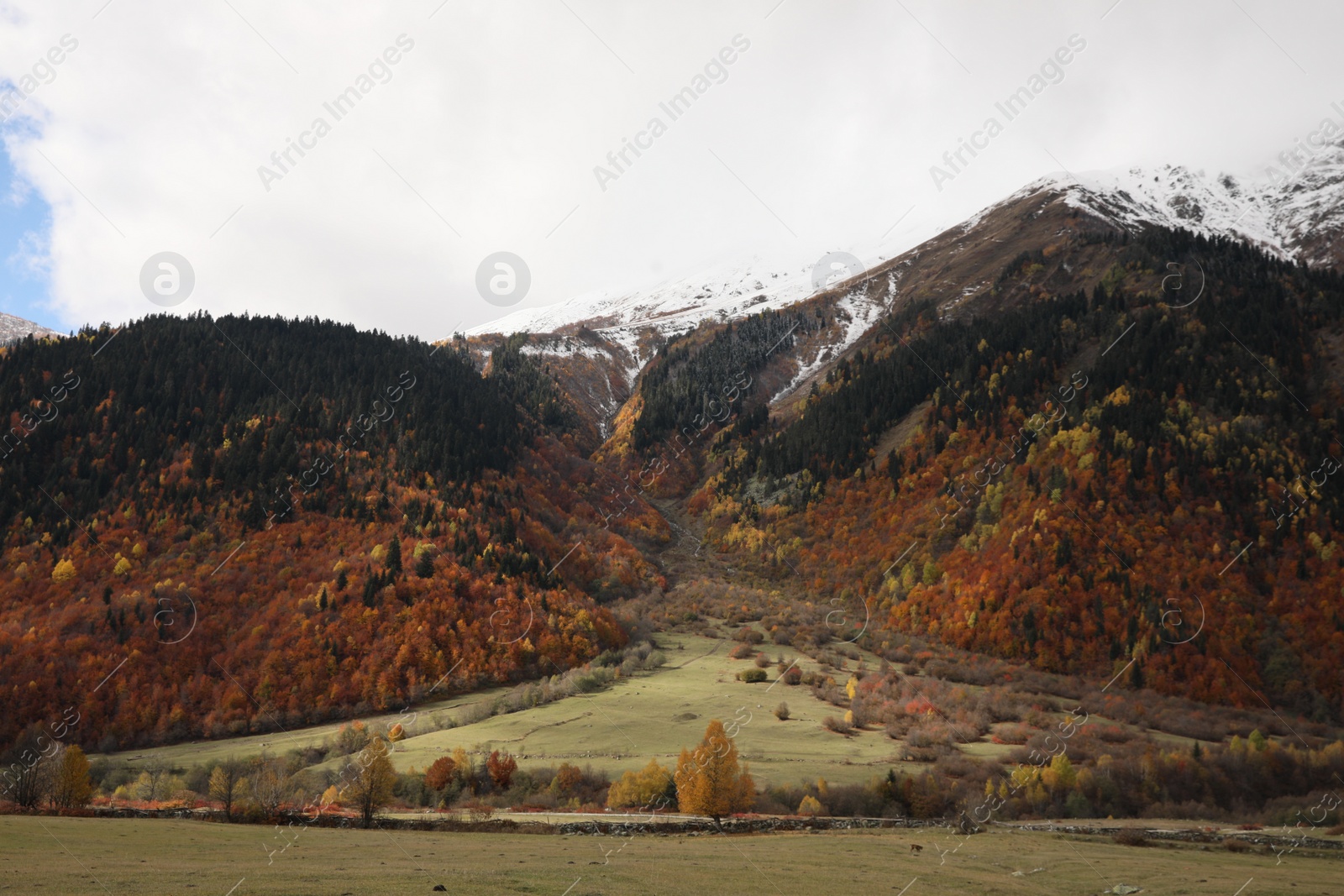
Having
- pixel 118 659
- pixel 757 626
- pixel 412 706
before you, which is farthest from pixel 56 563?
pixel 757 626

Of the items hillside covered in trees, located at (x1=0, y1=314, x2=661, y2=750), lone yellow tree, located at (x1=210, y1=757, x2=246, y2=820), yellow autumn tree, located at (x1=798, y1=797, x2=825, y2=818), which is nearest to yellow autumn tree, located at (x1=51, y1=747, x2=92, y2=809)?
lone yellow tree, located at (x1=210, y1=757, x2=246, y2=820)

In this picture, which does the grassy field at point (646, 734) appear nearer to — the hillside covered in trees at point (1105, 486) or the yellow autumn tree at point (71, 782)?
the yellow autumn tree at point (71, 782)

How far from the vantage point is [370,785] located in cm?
4394

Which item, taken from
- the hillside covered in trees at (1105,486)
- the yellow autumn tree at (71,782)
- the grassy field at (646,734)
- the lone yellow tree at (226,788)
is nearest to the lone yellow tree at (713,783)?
the grassy field at (646,734)

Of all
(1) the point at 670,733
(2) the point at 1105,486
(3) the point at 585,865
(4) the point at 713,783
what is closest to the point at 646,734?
(1) the point at 670,733

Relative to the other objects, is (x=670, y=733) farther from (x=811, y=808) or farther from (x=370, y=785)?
(x=370, y=785)

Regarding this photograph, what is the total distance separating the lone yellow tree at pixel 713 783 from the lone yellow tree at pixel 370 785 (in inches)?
831

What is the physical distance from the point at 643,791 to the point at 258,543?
90.9 meters

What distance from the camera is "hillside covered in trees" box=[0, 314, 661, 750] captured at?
87.4 m

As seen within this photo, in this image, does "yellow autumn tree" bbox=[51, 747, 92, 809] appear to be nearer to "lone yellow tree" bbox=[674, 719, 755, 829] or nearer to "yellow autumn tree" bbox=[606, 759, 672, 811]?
"yellow autumn tree" bbox=[606, 759, 672, 811]

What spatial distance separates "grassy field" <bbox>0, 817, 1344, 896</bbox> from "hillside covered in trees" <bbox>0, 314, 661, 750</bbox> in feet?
192

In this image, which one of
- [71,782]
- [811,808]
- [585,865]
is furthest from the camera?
[71,782]

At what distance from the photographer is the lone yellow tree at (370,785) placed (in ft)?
144

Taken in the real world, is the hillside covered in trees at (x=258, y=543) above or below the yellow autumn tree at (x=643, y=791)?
above
